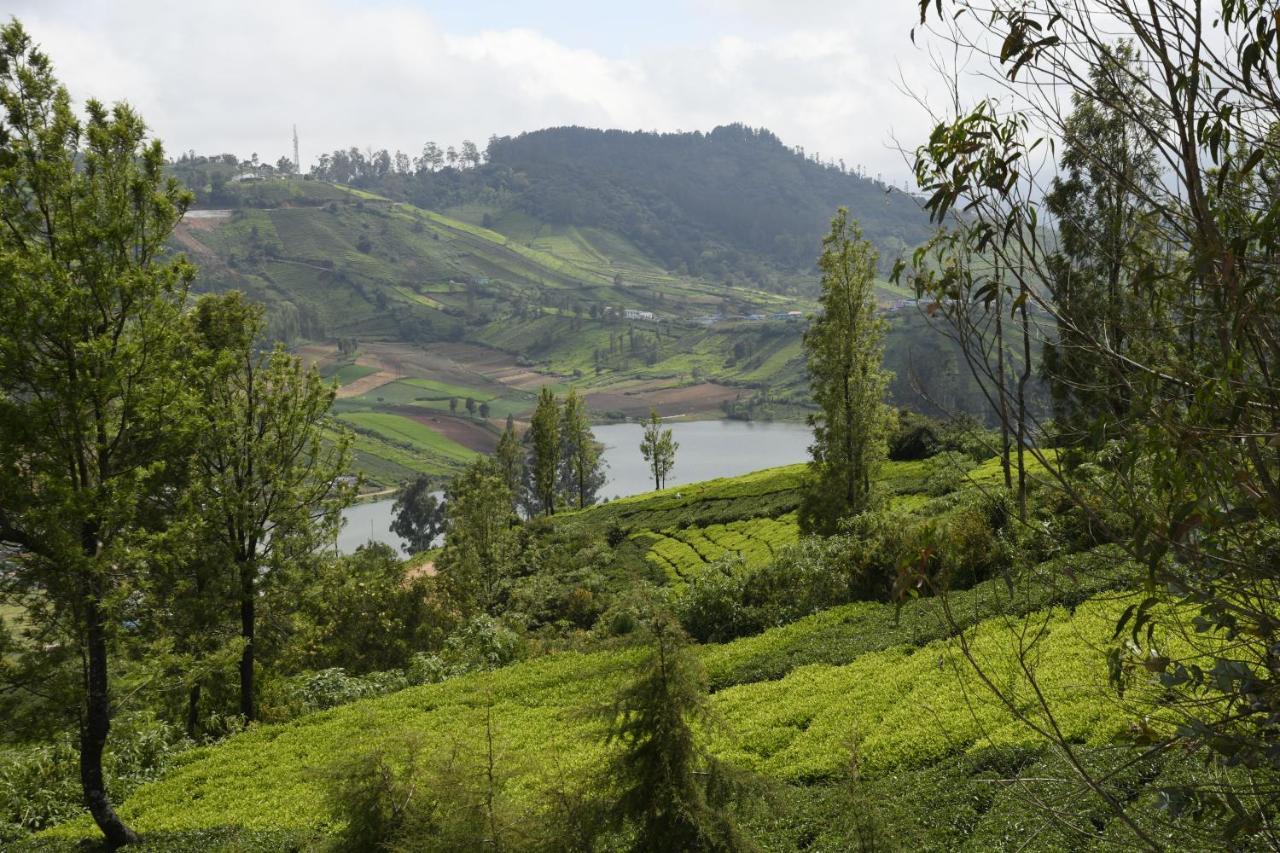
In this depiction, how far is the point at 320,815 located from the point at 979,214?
11667 millimetres

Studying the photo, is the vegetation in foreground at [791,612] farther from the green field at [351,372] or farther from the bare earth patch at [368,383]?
the green field at [351,372]

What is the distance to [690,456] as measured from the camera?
427ft

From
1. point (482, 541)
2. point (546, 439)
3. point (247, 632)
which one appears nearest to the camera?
point (247, 632)

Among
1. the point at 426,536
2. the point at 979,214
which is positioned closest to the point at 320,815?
the point at 979,214

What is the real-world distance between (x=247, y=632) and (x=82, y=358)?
8762 millimetres

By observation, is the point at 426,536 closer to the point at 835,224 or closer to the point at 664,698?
the point at 835,224

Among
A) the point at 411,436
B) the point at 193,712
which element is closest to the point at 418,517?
the point at 411,436

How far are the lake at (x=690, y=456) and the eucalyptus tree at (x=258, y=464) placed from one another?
255ft

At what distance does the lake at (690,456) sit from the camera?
11019cm

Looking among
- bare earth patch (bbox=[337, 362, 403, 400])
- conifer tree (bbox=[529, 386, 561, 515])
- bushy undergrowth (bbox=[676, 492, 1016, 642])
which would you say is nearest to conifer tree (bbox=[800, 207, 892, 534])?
bushy undergrowth (bbox=[676, 492, 1016, 642])

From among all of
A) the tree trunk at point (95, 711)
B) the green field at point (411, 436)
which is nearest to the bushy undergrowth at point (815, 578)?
the tree trunk at point (95, 711)

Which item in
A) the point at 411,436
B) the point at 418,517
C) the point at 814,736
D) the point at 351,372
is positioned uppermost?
the point at 351,372

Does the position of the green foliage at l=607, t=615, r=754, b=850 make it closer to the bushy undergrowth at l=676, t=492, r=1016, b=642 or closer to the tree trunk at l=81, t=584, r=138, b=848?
the tree trunk at l=81, t=584, r=138, b=848

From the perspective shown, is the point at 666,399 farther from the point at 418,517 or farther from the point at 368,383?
the point at 418,517
